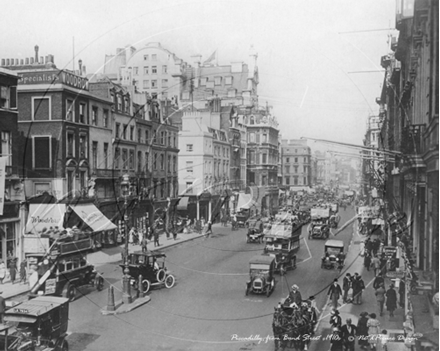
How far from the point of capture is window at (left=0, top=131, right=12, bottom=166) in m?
21.5

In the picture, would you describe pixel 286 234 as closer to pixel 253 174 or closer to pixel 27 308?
pixel 253 174

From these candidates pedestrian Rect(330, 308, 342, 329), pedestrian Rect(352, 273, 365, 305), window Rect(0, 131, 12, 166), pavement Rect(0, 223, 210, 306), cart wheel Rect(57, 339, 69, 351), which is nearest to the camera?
cart wheel Rect(57, 339, 69, 351)

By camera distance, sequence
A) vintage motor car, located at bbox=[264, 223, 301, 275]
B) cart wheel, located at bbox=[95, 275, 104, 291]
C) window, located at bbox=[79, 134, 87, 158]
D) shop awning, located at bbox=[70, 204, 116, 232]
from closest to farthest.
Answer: cart wheel, located at bbox=[95, 275, 104, 291], vintage motor car, located at bbox=[264, 223, 301, 275], shop awning, located at bbox=[70, 204, 116, 232], window, located at bbox=[79, 134, 87, 158]

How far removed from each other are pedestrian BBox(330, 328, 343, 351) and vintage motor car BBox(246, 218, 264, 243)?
1443cm

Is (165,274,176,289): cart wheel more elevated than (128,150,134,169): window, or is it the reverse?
(128,150,134,169): window

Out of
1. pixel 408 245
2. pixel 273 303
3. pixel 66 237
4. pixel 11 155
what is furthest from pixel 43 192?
pixel 408 245

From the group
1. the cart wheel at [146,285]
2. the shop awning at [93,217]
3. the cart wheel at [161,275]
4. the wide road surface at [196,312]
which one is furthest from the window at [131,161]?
the cart wheel at [146,285]

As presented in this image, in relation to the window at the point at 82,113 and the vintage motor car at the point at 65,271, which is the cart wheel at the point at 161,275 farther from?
the window at the point at 82,113

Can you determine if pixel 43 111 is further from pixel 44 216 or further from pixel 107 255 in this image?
pixel 107 255

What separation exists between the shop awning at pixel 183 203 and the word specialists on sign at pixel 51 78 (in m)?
15.5

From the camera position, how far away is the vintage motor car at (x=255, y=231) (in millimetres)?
26359

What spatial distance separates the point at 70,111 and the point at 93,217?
547 centimetres

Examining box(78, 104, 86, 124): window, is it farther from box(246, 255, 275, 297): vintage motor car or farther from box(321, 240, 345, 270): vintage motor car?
box(321, 240, 345, 270): vintage motor car

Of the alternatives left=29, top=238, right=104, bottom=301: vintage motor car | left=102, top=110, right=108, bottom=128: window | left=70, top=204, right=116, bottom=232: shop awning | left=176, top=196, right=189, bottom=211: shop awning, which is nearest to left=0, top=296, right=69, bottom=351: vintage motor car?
left=29, top=238, right=104, bottom=301: vintage motor car
